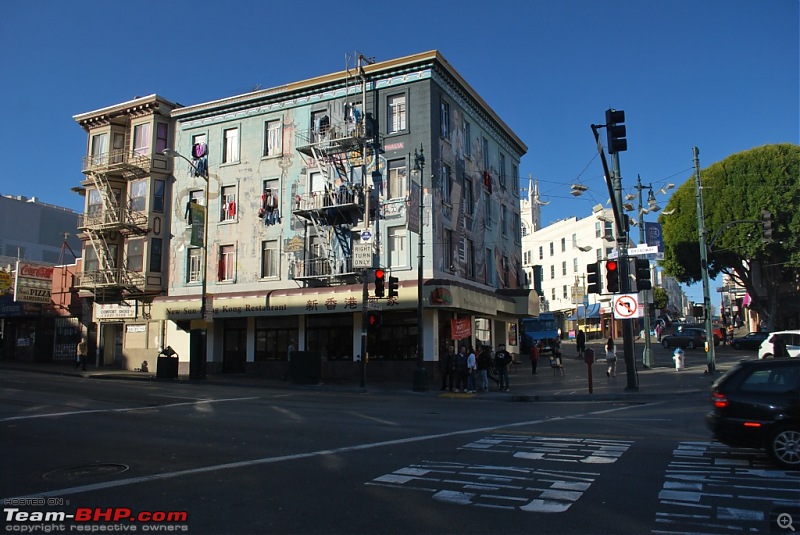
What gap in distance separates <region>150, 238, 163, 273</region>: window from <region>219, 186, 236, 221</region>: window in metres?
4.75

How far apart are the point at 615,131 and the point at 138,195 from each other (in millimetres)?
28372

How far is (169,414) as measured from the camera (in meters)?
14.7

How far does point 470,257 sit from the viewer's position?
3175 centimetres

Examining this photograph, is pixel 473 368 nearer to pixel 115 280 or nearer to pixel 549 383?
pixel 549 383

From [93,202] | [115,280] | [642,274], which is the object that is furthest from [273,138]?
[642,274]

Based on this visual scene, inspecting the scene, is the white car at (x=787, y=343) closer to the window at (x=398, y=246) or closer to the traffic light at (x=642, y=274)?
the traffic light at (x=642, y=274)

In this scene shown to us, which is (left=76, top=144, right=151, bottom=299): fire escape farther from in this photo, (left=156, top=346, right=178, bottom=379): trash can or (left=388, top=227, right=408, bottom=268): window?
(left=388, top=227, right=408, bottom=268): window

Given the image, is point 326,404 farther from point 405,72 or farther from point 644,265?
point 405,72

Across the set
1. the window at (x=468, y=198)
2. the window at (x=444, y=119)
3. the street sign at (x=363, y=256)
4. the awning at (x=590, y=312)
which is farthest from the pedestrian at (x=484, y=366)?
the awning at (x=590, y=312)

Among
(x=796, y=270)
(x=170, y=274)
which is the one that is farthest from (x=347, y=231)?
(x=796, y=270)

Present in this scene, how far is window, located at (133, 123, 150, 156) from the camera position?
35094 millimetres

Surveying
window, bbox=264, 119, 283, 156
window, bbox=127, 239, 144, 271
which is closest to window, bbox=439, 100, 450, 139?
window, bbox=264, 119, 283, 156

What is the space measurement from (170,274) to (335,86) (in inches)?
559

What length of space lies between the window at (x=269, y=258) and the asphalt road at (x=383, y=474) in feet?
55.0
